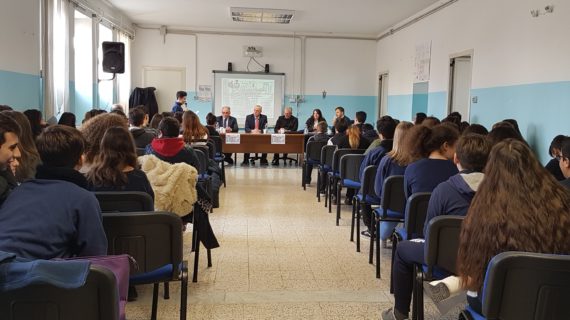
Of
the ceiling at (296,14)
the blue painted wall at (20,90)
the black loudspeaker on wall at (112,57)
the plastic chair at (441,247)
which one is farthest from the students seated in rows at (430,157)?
the black loudspeaker on wall at (112,57)

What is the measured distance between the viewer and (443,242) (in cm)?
219

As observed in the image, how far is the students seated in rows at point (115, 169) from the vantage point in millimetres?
2609

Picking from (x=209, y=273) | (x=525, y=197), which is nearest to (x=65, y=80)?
(x=209, y=273)

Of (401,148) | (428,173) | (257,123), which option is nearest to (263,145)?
(257,123)

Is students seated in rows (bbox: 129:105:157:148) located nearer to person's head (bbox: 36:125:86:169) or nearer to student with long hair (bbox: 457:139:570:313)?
person's head (bbox: 36:125:86:169)

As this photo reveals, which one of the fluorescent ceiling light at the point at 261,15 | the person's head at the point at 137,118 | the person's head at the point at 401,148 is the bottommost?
the person's head at the point at 401,148

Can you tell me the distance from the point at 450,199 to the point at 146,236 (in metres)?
1.41

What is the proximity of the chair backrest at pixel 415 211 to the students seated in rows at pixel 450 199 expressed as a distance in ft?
0.69

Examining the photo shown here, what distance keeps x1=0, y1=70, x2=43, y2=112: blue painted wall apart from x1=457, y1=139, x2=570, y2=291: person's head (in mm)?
5272

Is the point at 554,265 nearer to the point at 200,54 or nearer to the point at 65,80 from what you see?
the point at 65,80

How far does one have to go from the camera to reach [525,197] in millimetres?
1726

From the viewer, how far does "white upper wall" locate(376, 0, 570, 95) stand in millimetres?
5324

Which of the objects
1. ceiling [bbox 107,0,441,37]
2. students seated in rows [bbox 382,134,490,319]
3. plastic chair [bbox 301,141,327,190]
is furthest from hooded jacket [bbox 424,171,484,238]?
ceiling [bbox 107,0,441,37]

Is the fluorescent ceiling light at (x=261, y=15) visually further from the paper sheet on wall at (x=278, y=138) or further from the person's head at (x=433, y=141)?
the person's head at (x=433, y=141)
